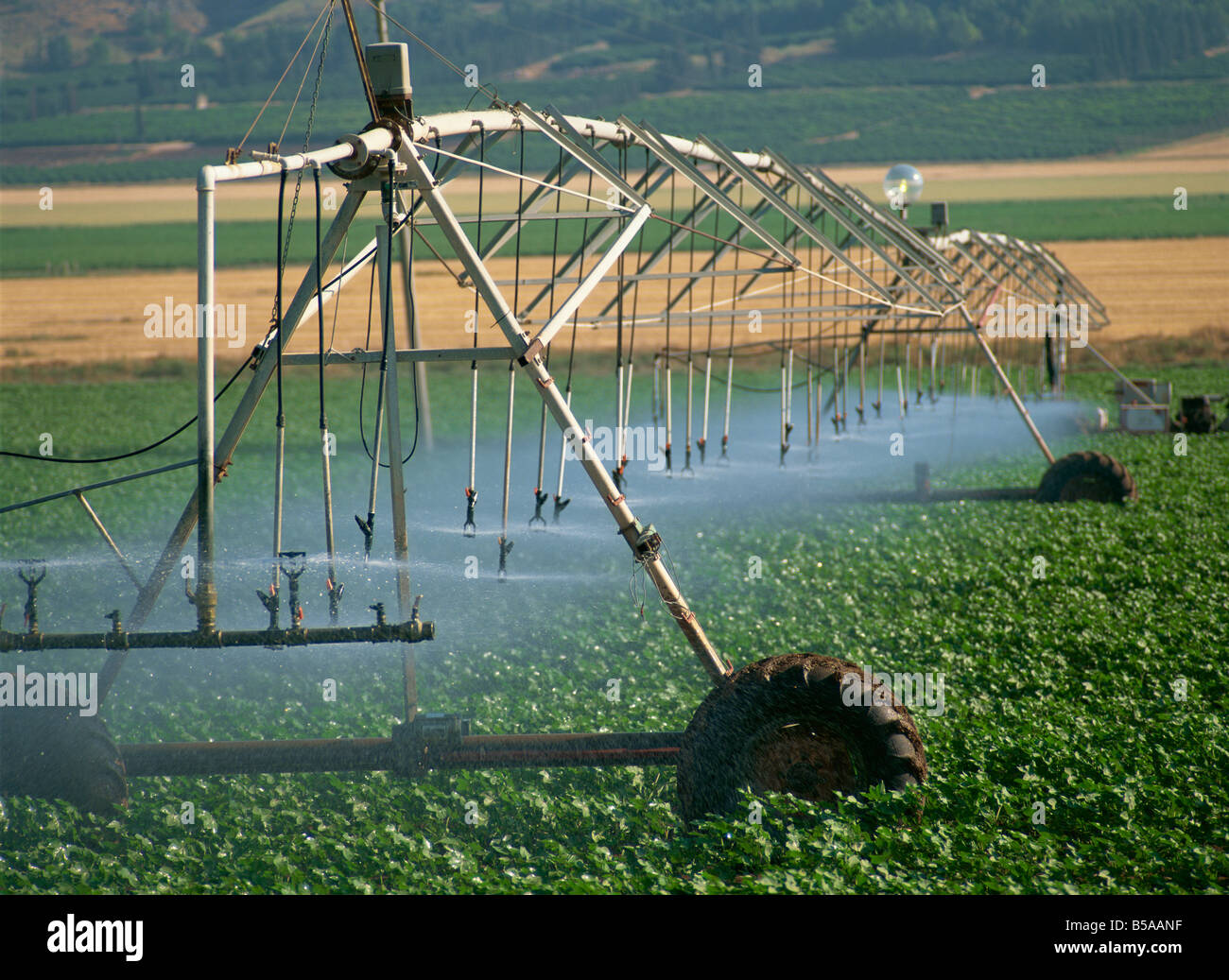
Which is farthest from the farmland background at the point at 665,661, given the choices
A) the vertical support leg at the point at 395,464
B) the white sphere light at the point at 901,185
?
the white sphere light at the point at 901,185

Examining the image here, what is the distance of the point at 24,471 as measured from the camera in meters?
25.2

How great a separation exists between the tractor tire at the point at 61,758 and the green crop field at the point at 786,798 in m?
0.12

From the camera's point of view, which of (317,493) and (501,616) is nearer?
(501,616)

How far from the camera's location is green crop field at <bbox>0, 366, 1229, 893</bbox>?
21.4ft

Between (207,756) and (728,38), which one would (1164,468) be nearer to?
(207,756)

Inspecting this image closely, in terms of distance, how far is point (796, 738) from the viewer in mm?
7125

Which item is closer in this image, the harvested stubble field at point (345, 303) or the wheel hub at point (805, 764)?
the wheel hub at point (805, 764)

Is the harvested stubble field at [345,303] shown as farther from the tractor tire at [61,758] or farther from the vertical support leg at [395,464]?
the tractor tire at [61,758]

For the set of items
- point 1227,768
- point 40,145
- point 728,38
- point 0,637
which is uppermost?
point 728,38

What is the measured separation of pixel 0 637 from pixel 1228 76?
11894 centimetres

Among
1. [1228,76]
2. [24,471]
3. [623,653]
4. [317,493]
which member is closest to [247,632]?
[623,653]

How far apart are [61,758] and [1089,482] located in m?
15.3

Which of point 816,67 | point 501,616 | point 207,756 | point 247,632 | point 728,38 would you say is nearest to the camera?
point 247,632

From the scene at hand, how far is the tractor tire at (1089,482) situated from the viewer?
18562mm
